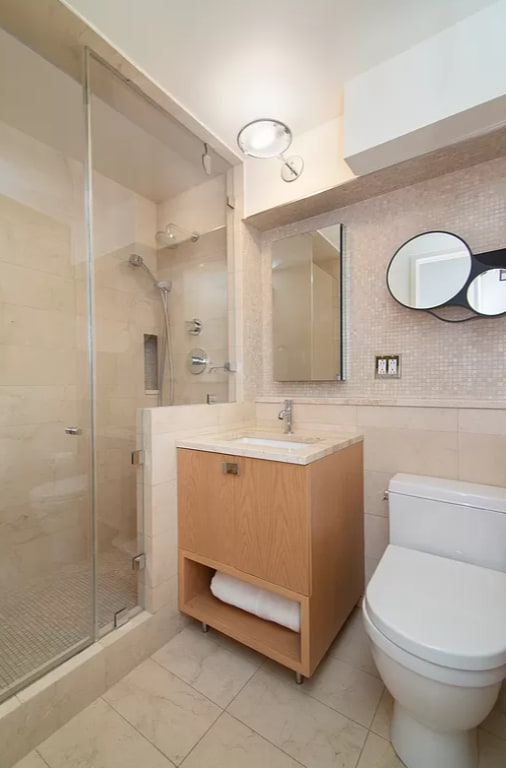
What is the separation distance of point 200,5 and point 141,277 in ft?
3.96

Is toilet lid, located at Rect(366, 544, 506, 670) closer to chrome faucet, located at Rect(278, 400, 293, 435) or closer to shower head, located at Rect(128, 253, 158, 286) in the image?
chrome faucet, located at Rect(278, 400, 293, 435)

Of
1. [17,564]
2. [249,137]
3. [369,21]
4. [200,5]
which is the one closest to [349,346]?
[249,137]

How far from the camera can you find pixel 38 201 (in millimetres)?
1738

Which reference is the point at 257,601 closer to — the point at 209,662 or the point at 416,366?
the point at 209,662

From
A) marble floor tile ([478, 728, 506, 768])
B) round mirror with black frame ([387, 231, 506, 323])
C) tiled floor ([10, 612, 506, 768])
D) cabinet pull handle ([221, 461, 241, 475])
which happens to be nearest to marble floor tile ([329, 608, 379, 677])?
tiled floor ([10, 612, 506, 768])

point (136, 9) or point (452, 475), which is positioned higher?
point (136, 9)

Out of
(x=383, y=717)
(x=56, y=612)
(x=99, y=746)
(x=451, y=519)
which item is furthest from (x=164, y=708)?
(x=451, y=519)

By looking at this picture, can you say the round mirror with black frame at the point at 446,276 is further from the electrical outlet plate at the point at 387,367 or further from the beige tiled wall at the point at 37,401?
the beige tiled wall at the point at 37,401

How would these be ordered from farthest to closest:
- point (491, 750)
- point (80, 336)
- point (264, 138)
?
point (80, 336) → point (264, 138) → point (491, 750)

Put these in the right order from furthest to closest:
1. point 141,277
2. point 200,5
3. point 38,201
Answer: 1. point 141,277
2. point 38,201
3. point 200,5

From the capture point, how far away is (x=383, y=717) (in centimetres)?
112

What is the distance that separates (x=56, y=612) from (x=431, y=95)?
2541mm

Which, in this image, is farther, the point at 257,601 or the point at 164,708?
the point at 257,601

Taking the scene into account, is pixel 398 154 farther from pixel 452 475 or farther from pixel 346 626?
pixel 346 626
